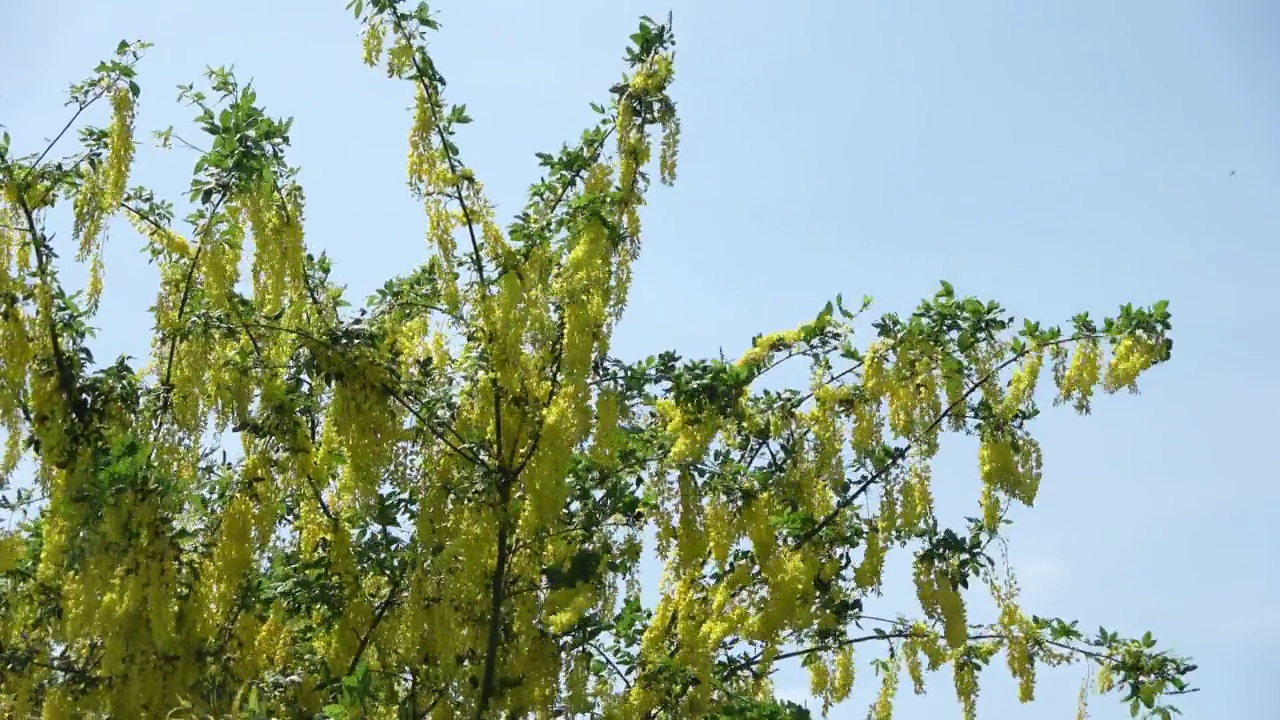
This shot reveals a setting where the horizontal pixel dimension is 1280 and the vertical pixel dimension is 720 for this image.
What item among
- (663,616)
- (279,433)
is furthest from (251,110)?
(663,616)

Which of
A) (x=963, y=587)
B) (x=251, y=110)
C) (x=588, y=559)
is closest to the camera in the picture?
(x=251, y=110)

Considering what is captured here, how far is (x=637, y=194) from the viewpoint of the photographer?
7.30 metres

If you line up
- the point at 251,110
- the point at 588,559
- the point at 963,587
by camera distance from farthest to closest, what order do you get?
the point at 963,587
the point at 588,559
the point at 251,110

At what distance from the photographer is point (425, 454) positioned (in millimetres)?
7188

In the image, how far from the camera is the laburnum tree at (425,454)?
695 centimetres

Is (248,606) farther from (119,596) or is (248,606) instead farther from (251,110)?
(251,110)

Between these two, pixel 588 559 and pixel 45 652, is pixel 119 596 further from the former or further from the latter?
pixel 588 559

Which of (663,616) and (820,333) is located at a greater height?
(820,333)

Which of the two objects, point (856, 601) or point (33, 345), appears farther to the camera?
point (856, 601)

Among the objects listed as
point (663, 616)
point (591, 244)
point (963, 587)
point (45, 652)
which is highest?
point (591, 244)

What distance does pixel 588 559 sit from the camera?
744cm

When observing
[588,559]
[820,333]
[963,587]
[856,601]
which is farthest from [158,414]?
[963,587]

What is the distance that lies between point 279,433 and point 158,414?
660 millimetres

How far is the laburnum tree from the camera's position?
6949mm
